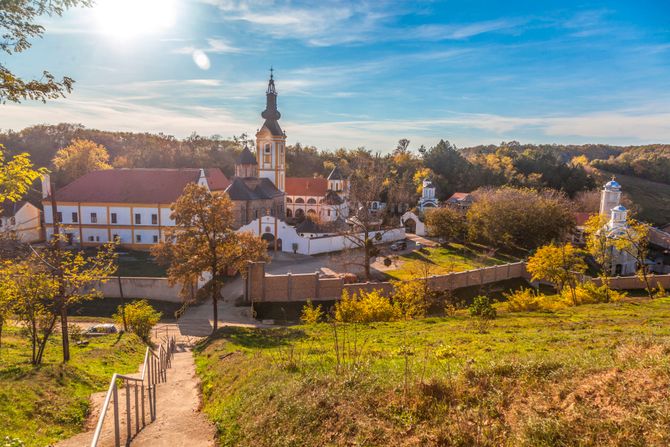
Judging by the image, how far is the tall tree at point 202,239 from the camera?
20.9 meters

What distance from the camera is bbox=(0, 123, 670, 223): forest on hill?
235 feet

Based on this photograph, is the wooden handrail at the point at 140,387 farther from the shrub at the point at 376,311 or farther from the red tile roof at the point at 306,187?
the red tile roof at the point at 306,187

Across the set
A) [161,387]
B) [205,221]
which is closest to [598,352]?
[161,387]

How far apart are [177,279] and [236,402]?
1376 cm

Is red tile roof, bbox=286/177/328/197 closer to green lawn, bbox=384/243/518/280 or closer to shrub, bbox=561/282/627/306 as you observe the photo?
green lawn, bbox=384/243/518/280

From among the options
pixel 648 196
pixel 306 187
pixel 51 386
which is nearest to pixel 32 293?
pixel 51 386

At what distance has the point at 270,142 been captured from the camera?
175 feet

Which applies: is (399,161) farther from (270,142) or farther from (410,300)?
(410,300)

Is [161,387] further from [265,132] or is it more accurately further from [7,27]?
[265,132]

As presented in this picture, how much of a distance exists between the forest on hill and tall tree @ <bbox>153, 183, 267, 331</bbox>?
39.8 m

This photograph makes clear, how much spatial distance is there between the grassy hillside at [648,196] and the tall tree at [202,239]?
68.1 meters

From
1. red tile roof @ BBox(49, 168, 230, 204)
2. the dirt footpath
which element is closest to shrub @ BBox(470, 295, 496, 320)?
the dirt footpath

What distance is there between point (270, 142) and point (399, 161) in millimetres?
38468

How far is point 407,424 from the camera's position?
6.84 m
